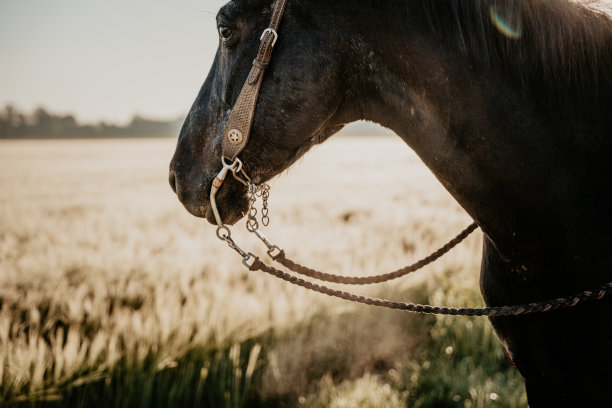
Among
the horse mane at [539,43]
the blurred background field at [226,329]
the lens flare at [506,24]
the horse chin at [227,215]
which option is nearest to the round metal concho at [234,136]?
the horse chin at [227,215]

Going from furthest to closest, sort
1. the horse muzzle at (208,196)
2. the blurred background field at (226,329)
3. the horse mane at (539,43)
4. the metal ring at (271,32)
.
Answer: the blurred background field at (226,329), the horse muzzle at (208,196), the metal ring at (271,32), the horse mane at (539,43)

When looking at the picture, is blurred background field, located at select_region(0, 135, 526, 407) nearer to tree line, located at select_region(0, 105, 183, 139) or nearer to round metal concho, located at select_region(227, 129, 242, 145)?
round metal concho, located at select_region(227, 129, 242, 145)

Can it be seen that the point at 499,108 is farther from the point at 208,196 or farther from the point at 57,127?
the point at 57,127

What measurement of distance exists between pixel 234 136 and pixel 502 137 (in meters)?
1.11

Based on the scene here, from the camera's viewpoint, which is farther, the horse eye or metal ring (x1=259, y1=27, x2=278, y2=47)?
the horse eye

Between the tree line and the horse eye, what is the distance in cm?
6028

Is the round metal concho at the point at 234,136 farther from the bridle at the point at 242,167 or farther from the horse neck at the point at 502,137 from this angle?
the horse neck at the point at 502,137

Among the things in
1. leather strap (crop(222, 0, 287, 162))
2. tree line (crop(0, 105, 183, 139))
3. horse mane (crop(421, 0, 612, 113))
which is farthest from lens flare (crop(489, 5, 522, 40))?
tree line (crop(0, 105, 183, 139))

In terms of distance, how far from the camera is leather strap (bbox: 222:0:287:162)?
178 cm

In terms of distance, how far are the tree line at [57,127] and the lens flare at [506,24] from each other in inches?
2396

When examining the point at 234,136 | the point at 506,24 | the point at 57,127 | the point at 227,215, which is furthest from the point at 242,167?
the point at 57,127

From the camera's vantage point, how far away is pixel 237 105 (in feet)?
6.25

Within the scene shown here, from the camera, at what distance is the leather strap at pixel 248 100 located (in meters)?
1.78

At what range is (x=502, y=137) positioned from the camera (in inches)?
67.1
